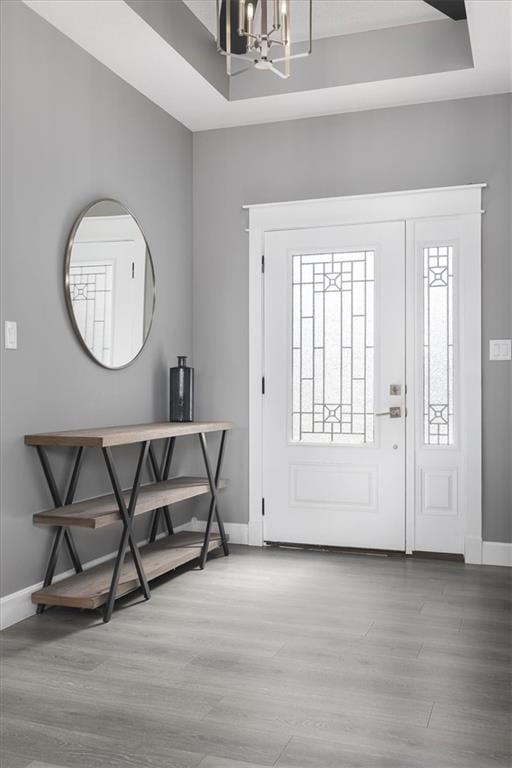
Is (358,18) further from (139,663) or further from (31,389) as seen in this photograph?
(139,663)

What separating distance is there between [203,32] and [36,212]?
155cm

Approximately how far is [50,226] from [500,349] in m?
2.57

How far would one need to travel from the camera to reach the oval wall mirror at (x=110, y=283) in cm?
354

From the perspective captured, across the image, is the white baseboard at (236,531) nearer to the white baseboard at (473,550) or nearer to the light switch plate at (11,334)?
the white baseboard at (473,550)

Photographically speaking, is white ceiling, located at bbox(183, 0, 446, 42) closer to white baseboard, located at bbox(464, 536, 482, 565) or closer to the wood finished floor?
white baseboard, located at bbox(464, 536, 482, 565)

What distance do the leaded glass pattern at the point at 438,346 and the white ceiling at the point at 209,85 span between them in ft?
3.07

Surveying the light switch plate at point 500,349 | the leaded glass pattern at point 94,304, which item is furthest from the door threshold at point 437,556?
the leaded glass pattern at point 94,304

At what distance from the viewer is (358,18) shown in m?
3.94

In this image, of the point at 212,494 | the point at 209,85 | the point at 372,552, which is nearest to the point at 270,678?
the point at 212,494

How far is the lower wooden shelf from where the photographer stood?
307 centimetres

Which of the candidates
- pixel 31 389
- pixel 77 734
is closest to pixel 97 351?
pixel 31 389

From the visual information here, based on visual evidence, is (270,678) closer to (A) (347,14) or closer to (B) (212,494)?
(B) (212,494)

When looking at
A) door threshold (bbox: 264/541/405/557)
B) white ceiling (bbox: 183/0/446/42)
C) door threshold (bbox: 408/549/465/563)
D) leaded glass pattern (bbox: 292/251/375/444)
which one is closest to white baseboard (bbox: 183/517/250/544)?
door threshold (bbox: 264/541/405/557)

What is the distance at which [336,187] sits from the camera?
4.52m
